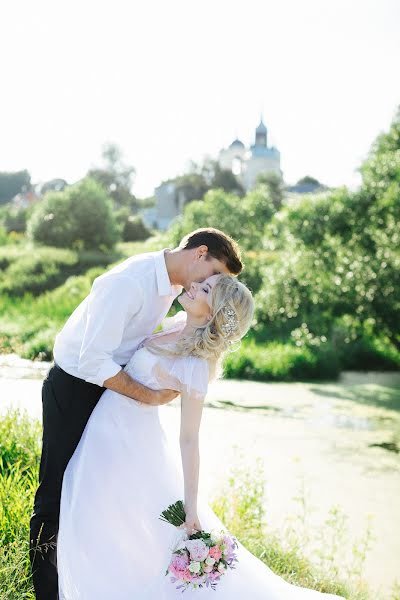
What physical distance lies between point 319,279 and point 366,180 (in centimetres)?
153

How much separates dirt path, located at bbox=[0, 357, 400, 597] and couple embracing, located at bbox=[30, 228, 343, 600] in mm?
522

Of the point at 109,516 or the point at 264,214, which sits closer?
the point at 109,516

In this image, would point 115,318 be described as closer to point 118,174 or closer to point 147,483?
point 147,483

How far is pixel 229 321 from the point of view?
2387 millimetres

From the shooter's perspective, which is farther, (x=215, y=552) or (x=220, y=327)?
(x=220, y=327)

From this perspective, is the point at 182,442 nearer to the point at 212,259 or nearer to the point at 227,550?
the point at 227,550

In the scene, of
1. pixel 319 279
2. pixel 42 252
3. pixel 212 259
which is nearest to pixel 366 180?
pixel 319 279

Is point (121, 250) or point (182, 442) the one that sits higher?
point (121, 250)

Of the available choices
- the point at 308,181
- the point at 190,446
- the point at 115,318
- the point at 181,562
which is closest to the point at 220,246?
the point at 115,318

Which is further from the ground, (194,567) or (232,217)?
(232,217)

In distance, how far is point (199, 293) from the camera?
2461 millimetres

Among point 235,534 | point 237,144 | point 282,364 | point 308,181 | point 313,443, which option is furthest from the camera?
point 237,144

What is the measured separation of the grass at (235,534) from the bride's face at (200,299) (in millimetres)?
1125

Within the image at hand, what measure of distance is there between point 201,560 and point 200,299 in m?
0.89
